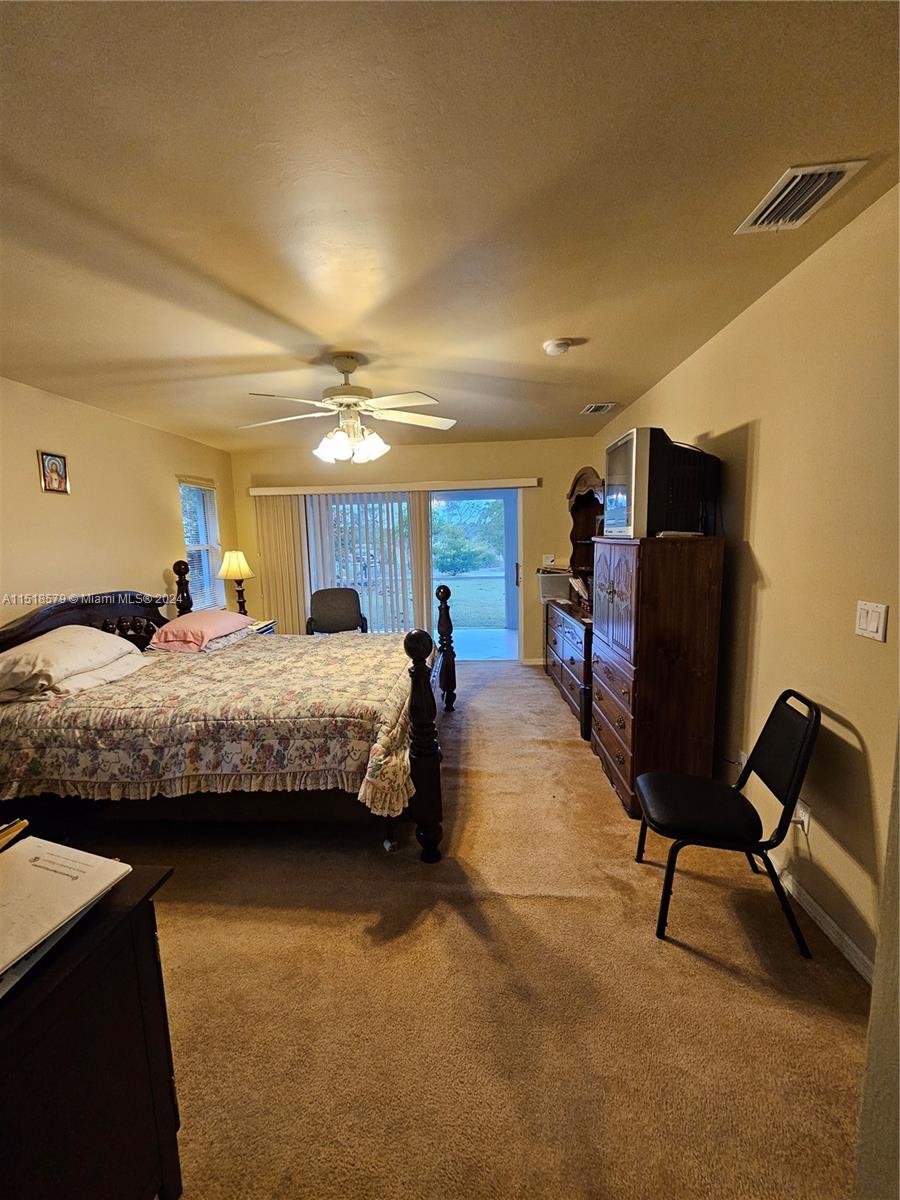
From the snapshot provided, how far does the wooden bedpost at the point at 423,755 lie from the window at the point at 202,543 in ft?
10.8

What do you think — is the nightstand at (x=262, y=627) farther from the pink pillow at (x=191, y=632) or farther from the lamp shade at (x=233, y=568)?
the lamp shade at (x=233, y=568)

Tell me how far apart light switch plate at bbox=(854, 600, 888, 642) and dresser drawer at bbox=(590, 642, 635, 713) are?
104 centimetres

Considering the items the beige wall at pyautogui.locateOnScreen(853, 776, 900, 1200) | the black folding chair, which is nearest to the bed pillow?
the black folding chair

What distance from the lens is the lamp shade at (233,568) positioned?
4.70 m

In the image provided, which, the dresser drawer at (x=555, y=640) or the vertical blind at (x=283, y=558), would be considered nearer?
the dresser drawer at (x=555, y=640)

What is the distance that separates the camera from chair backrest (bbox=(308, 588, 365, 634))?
4520 millimetres

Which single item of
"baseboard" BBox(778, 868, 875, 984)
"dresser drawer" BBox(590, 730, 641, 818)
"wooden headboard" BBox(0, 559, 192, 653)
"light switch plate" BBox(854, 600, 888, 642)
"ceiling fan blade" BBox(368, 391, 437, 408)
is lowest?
"baseboard" BBox(778, 868, 875, 984)

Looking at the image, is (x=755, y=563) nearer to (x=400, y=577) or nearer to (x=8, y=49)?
(x=8, y=49)

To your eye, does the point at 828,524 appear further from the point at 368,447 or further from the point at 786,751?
the point at 368,447

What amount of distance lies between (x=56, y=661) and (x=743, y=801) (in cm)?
330

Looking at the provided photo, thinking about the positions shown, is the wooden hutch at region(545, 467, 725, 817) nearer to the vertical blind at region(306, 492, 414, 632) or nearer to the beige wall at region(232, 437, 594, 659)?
the beige wall at region(232, 437, 594, 659)

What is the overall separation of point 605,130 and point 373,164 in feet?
1.94

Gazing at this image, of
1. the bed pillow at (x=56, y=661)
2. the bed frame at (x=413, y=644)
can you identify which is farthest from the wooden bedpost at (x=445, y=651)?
the bed pillow at (x=56, y=661)

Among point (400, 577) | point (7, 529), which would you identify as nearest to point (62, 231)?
point (7, 529)
